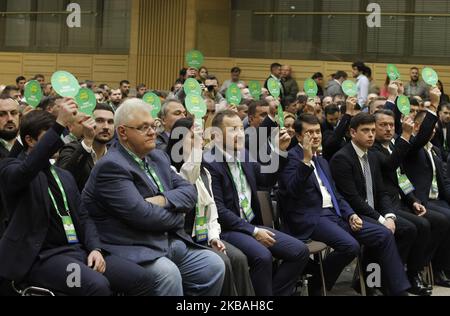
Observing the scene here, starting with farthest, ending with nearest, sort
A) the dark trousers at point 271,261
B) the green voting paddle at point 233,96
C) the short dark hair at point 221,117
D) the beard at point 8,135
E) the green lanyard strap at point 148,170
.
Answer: the green voting paddle at point 233,96
the short dark hair at point 221,117
the dark trousers at point 271,261
the beard at point 8,135
the green lanyard strap at point 148,170

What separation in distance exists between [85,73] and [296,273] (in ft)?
37.1

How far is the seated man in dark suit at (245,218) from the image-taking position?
16.5 ft

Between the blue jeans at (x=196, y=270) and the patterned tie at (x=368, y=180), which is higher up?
the patterned tie at (x=368, y=180)

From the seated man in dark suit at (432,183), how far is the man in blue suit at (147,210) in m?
2.72

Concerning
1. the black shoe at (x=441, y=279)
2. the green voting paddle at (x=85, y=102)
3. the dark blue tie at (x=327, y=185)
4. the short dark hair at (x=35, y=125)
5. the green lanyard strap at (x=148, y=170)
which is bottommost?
the black shoe at (x=441, y=279)

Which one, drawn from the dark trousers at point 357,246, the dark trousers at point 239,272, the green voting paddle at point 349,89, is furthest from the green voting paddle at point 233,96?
the dark trousers at point 239,272

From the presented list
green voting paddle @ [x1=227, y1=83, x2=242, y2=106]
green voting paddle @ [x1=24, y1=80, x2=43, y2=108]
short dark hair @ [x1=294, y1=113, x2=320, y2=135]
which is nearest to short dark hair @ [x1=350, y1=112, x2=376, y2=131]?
short dark hair @ [x1=294, y1=113, x2=320, y2=135]

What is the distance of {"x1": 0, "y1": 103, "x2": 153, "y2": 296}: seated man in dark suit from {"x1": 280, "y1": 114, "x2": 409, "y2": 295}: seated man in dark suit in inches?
72.4

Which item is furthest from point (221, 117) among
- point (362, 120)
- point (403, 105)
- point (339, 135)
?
point (403, 105)

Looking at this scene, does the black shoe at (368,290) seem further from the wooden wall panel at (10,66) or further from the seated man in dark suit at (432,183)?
the wooden wall panel at (10,66)

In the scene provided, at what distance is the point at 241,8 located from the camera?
48.7 ft

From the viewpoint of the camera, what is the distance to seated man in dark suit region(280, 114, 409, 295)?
5.61m

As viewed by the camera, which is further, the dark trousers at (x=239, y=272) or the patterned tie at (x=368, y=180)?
the patterned tie at (x=368, y=180)
